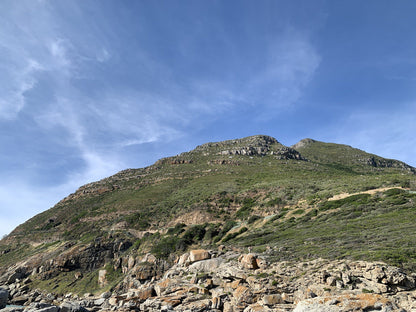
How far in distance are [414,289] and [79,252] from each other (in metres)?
55.7

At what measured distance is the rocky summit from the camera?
13044 mm

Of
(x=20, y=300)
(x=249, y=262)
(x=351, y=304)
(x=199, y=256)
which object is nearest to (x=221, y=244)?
(x=199, y=256)

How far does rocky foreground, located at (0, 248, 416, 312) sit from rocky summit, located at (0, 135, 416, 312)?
76mm

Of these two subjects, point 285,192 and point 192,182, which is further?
point 192,182

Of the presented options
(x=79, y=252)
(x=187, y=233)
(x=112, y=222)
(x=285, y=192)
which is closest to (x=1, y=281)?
(x=79, y=252)

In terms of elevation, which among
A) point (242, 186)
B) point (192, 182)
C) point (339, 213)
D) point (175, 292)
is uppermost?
point (192, 182)

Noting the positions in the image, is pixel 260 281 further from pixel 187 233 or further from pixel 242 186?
pixel 242 186

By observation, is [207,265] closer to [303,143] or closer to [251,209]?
[251,209]

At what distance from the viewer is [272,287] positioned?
46.6ft

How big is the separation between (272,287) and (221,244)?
18.6m

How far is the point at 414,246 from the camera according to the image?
13992mm

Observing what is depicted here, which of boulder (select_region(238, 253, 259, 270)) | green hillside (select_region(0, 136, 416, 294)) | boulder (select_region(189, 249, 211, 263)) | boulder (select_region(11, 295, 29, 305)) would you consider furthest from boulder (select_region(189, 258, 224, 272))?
boulder (select_region(11, 295, 29, 305))

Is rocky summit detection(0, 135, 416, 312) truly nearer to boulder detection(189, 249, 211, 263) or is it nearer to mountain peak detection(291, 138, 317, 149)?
boulder detection(189, 249, 211, 263)

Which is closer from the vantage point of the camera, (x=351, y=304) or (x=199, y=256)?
(x=351, y=304)
